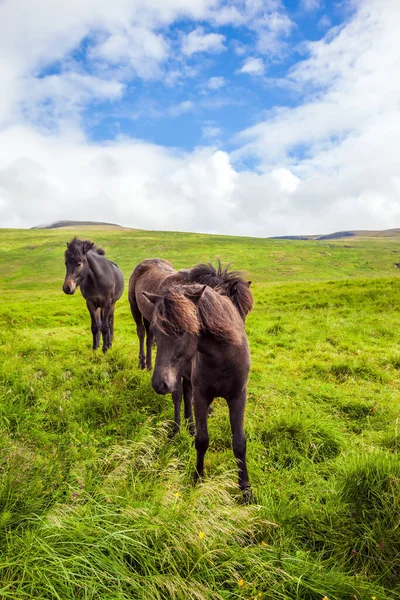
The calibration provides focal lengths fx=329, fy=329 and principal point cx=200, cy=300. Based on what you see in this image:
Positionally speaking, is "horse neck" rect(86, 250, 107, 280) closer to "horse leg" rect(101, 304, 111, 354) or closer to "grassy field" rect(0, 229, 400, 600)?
"horse leg" rect(101, 304, 111, 354)

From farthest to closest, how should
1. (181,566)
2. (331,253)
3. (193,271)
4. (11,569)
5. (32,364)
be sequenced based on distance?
1. (331,253)
2. (32,364)
3. (193,271)
4. (181,566)
5. (11,569)

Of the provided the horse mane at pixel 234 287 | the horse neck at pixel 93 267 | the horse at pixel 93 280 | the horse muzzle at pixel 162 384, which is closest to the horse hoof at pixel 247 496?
the horse muzzle at pixel 162 384

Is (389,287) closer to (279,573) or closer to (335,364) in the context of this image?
(335,364)

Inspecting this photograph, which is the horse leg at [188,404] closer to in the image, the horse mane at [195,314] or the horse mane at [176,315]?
the horse mane at [195,314]

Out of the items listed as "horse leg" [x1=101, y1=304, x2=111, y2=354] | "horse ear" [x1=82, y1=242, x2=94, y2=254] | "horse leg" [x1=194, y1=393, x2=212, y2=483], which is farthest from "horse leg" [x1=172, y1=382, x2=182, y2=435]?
"horse ear" [x1=82, y1=242, x2=94, y2=254]

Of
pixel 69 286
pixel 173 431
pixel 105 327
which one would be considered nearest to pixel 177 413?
pixel 173 431

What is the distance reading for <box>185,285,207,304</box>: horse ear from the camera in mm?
3666

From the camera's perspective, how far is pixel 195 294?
3676 mm

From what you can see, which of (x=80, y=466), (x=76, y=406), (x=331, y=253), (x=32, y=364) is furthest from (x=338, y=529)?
(x=331, y=253)

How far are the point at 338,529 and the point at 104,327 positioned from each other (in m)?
8.02

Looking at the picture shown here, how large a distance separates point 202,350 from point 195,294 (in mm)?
711

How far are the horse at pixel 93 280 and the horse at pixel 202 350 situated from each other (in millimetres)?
6012

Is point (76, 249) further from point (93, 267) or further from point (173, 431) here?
point (173, 431)

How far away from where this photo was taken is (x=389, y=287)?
18062 millimetres
